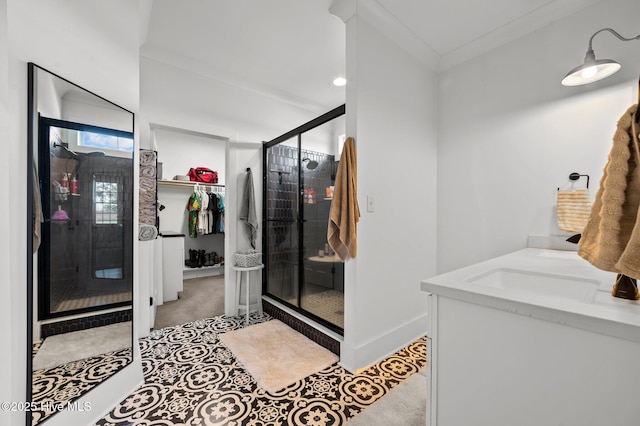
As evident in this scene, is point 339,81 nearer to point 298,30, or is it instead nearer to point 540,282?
point 298,30

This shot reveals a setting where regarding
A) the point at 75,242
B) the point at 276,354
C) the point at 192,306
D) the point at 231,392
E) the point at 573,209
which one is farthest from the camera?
the point at 192,306

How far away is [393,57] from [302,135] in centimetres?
105

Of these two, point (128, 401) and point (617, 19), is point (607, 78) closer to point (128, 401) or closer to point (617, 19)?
point (617, 19)

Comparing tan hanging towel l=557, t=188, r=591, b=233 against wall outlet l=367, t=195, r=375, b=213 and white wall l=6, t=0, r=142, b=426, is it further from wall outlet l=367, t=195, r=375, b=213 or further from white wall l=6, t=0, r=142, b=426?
white wall l=6, t=0, r=142, b=426

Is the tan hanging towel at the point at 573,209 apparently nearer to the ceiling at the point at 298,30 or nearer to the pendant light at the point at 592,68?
the pendant light at the point at 592,68

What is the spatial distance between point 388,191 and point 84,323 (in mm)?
2151

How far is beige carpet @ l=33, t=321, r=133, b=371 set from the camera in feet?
3.98

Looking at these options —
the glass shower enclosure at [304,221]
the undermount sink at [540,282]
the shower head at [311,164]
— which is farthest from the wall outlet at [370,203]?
the undermount sink at [540,282]

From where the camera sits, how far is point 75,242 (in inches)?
53.6

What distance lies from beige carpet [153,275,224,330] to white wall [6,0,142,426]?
132 centimetres

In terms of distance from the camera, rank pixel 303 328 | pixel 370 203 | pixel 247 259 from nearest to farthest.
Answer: pixel 370 203 < pixel 303 328 < pixel 247 259

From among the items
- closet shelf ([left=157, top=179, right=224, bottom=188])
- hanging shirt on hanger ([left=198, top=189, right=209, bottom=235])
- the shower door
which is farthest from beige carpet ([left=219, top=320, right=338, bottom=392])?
closet shelf ([left=157, top=179, right=224, bottom=188])

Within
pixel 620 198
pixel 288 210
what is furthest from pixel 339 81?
pixel 620 198

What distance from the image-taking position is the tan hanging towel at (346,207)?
72.7 inches
